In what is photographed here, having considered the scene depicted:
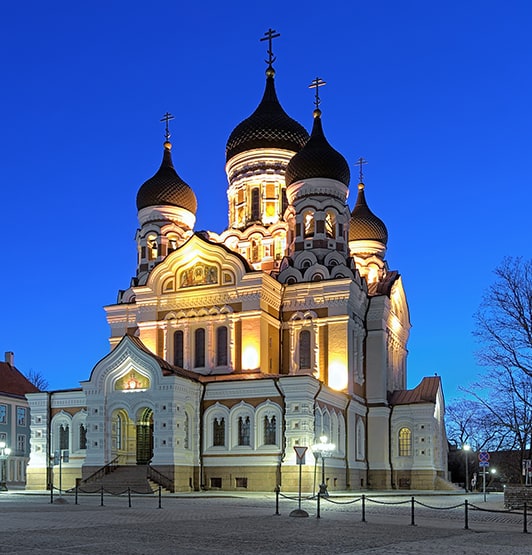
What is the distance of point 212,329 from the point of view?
43250 millimetres

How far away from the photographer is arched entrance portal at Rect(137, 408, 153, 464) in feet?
130

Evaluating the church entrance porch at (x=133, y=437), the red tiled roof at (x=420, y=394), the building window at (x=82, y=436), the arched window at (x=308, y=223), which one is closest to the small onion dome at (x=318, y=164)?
the arched window at (x=308, y=223)

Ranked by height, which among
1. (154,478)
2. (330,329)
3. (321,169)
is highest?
(321,169)

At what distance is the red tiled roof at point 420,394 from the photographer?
47219mm

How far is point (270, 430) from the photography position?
1483 inches

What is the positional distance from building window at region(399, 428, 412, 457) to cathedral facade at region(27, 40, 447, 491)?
9cm

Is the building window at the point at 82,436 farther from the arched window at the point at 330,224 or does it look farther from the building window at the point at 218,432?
the arched window at the point at 330,224

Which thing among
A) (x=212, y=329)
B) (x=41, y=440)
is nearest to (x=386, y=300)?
(x=212, y=329)

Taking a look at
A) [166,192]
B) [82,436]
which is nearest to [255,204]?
[166,192]

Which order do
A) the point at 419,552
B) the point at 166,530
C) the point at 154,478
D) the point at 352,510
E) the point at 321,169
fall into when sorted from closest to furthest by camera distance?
1. the point at 419,552
2. the point at 166,530
3. the point at 352,510
4. the point at 154,478
5. the point at 321,169

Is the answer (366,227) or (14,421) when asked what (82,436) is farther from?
(14,421)

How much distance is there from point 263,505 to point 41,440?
1958 centimetres

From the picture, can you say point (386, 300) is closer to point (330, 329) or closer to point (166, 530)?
point (330, 329)

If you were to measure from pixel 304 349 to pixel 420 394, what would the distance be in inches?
326
